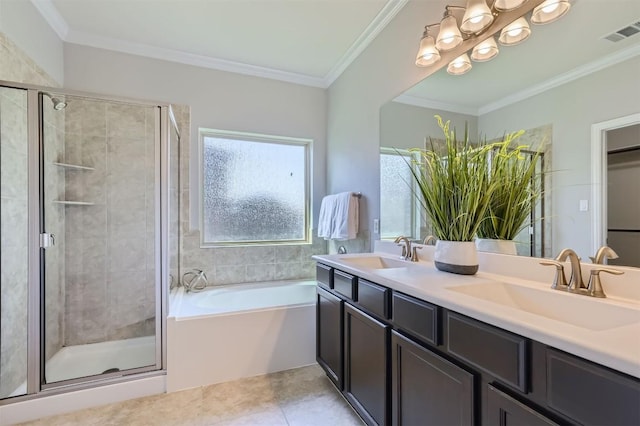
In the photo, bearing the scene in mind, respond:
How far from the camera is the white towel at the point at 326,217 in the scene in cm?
275

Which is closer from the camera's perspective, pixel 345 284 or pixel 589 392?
pixel 589 392

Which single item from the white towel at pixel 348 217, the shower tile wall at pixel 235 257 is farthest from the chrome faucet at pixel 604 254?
the shower tile wall at pixel 235 257

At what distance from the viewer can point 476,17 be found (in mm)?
1436

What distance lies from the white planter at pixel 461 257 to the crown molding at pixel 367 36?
1.66m

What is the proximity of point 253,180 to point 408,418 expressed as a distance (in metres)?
2.41

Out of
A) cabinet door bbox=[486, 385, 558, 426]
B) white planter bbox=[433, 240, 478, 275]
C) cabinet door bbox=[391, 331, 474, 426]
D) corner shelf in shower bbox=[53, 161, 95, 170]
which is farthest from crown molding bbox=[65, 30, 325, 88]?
cabinet door bbox=[486, 385, 558, 426]

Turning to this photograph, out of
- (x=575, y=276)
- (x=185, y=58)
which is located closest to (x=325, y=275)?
(x=575, y=276)

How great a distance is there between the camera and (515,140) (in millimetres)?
1353

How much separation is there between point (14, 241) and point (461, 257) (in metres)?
2.50

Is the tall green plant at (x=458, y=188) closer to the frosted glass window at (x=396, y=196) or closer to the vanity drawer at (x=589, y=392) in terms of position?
the frosted glass window at (x=396, y=196)

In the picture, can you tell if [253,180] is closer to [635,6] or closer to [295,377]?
[295,377]

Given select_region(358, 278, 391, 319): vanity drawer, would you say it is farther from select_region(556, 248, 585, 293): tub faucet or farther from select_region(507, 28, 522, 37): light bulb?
select_region(507, 28, 522, 37): light bulb

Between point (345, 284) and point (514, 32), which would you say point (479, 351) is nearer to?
point (345, 284)

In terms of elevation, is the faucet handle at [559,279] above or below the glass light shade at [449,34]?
below
